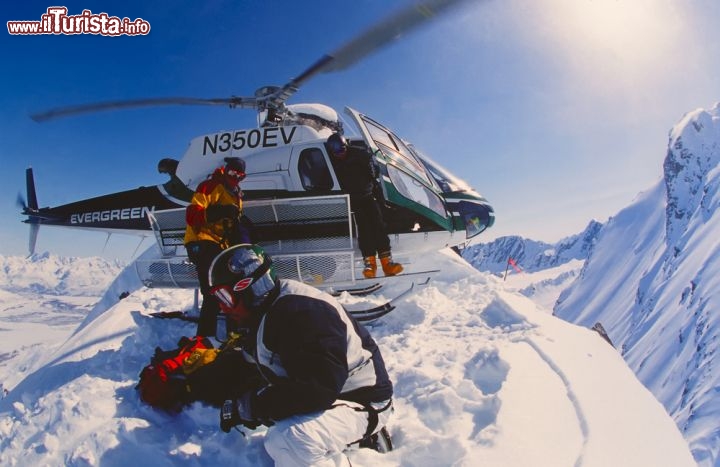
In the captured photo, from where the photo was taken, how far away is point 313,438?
2359 millimetres

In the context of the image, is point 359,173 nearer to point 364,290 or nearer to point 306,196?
point 306,196

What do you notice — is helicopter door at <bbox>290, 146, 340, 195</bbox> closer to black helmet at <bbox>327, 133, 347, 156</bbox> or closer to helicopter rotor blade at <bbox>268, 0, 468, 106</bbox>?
black helmet at <bbox>327, 133, 347, 156</bbox>

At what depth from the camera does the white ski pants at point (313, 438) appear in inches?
92.4

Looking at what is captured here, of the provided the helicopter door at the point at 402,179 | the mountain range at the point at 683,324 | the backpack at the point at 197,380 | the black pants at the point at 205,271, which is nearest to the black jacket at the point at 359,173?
the helicopter door at the point at 402,179

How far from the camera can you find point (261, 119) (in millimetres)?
6871

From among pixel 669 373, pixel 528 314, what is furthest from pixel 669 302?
pixel 528 314

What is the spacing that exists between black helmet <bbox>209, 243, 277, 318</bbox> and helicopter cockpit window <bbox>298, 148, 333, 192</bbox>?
3.85 m

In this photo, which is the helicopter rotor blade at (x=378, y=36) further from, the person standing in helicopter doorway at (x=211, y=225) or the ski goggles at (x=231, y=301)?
the ski goggles at (x=231, y=301)

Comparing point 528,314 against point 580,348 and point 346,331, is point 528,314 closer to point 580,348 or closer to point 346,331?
point 580,348

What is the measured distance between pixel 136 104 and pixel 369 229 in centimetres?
420

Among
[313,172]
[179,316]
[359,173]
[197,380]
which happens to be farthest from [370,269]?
[197,380]

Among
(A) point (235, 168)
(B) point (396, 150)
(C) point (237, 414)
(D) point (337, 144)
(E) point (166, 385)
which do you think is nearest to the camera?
(C) point (237, 414)

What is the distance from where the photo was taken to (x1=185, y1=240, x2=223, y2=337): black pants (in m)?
4.93

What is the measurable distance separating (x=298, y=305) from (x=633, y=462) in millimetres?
2795
